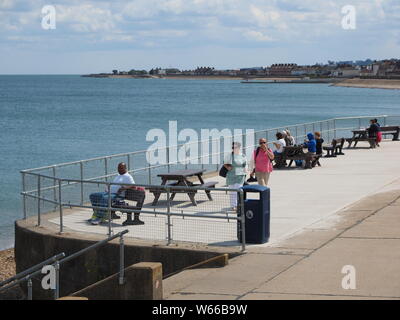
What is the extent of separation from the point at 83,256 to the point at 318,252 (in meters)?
4.20

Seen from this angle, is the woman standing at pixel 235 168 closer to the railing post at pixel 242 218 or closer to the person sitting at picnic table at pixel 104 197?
the person sitting at picnic table at pixel 104 197

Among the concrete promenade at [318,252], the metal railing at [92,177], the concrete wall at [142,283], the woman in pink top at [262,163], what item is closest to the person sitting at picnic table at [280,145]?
the metal railing at [92,177]

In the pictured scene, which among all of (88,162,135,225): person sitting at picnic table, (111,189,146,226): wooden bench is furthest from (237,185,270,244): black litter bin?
(88,162,135,225): person sitting at picnic table

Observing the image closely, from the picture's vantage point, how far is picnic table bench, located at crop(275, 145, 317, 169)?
74.8 ft

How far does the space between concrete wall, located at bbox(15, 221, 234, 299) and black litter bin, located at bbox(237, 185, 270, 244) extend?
32.4 inches

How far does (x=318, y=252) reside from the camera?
12.3m

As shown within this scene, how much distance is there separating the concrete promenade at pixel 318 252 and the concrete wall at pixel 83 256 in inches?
39.5

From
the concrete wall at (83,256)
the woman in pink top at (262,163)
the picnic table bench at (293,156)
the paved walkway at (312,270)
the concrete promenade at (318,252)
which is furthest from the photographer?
the picnic table bench at (293,156)

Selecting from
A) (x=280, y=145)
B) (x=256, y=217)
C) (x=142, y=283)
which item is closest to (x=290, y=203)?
(x=256, y=217)

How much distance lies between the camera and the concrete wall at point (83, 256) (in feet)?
42.0

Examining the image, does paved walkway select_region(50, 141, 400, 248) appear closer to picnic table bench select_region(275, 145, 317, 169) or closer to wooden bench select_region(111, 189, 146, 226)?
wooden bench select_region(111, 189, 146, 226)

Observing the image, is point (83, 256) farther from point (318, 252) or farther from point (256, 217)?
point (318, 252)

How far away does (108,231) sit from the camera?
14094 mm
